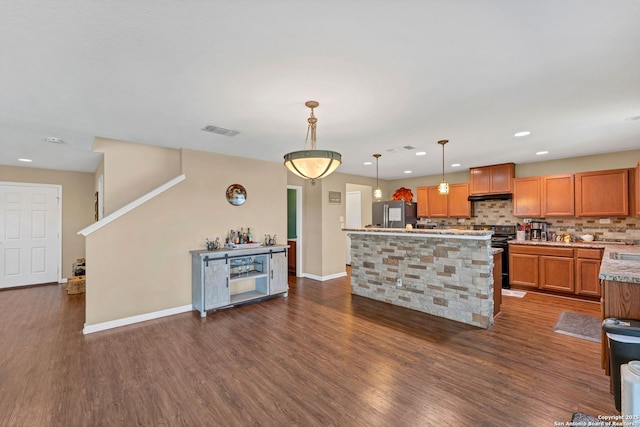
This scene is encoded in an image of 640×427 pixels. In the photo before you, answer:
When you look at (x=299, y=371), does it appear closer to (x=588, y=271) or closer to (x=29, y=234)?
(x=588, y=271)

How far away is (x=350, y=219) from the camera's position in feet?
27.6

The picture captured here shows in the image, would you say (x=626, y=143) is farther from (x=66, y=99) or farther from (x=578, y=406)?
(x=66, y=99)

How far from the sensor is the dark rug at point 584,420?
1956mm

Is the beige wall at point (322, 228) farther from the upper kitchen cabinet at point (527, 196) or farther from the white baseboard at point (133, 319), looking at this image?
the upper kitchen cabinet at point (527, 196)

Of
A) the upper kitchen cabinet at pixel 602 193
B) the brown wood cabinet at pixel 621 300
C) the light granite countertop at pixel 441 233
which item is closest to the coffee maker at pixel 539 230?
the upper kitchen cabinet at pixel 602 193

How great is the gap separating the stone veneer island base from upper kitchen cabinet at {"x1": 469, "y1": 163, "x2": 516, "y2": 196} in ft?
8.47

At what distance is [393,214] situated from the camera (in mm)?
5930

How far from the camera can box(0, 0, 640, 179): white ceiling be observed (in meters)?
1.54

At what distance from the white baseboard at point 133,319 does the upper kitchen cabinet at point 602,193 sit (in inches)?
269

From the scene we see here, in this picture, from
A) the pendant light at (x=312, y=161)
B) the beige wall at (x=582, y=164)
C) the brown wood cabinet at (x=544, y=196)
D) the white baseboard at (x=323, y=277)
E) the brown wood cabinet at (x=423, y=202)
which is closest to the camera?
the pendant light at (x=312, y=161)

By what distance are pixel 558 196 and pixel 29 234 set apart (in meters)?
10.4

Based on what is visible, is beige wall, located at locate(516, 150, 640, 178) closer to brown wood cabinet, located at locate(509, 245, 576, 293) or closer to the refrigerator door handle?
brown wood cabinet, located at locate(509, 245, 576, 293)

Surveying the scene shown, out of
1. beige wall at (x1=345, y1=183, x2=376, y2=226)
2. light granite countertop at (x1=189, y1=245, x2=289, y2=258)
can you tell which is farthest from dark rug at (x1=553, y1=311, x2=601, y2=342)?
beige wall at (x1=345, y1=183, x2=376, y2=226)

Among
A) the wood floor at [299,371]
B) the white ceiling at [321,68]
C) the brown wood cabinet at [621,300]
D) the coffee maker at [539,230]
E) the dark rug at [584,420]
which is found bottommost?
the wood floor at [299,371]
